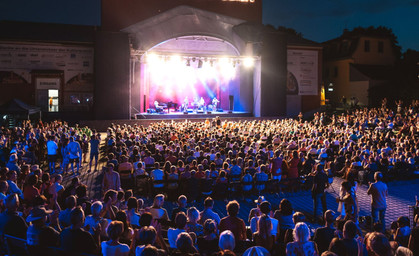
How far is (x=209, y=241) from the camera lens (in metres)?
4.02

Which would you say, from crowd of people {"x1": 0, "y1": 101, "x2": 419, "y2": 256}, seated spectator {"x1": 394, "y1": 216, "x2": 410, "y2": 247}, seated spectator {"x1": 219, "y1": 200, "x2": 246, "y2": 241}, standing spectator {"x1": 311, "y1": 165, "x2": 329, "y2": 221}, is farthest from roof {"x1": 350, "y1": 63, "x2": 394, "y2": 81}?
seated spectator {"x1": 219, "y1": 200, "x2": 246, "y2": 241}

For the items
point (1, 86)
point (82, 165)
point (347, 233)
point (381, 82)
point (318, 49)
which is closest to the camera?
point (347, 233)

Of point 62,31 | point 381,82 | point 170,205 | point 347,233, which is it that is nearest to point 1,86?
point 62,31

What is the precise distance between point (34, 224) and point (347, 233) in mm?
3676

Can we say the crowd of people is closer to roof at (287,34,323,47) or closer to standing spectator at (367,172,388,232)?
standing spectator at (367,172,388,232)

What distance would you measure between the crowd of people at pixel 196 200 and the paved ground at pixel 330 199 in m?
0.30

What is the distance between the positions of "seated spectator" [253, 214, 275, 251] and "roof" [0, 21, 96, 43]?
24698mm

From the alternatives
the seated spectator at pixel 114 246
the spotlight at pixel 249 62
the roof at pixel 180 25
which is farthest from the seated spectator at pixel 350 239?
the roof at pixel 180 25

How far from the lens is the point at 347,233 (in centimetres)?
391

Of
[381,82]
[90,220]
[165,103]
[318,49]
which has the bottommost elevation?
[90,220]

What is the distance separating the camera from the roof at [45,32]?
25.2 m

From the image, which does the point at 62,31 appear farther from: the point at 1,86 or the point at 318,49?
the point at 318,49

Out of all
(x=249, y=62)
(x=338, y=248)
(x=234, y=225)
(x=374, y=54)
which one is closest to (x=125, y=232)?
(x=234, y=225)

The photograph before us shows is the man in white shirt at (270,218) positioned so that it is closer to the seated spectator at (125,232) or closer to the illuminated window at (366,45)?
the seated spectator at (125,232)
